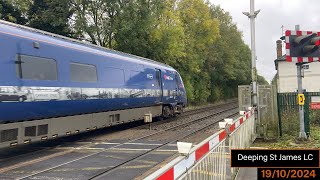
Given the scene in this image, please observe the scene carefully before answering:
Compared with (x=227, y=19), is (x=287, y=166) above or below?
below

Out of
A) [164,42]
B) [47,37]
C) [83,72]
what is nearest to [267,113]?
[83,72]

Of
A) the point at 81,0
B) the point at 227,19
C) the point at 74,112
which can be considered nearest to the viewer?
the point at 74,112

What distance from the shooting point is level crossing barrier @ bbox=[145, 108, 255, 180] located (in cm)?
337

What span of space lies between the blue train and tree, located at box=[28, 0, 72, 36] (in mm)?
13148

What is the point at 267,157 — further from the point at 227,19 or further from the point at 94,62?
the point at 227,19

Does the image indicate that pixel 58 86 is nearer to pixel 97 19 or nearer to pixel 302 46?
pixel 302 46

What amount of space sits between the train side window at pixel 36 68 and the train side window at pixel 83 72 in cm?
107

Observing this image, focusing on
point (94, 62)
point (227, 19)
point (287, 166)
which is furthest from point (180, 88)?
point (227, 19)

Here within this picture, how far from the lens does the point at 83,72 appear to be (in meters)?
13.6

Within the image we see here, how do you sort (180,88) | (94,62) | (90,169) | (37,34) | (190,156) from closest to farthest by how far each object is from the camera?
(190,156) < (90,169) < (37,34) < (94,62) < (180,88)

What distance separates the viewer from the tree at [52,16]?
29.8 meters

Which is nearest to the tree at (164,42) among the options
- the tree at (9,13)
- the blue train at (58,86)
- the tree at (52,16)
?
the tree at (52,16)

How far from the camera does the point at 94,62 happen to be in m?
14.5

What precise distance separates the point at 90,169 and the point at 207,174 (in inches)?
179
